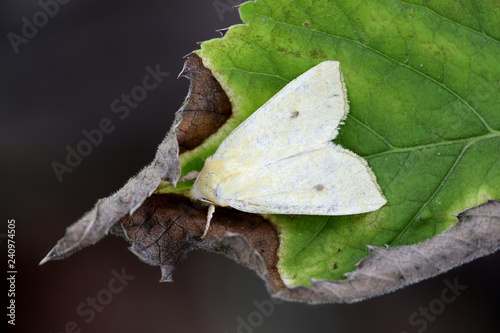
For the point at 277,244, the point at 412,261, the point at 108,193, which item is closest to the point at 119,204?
the point at 277,244

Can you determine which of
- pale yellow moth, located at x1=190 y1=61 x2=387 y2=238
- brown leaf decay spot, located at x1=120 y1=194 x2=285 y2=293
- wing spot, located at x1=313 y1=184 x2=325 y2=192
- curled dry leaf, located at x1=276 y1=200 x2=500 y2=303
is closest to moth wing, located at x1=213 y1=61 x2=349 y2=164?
pale yellow moth, located at x1=190 y1=61 x2=387 y2=238

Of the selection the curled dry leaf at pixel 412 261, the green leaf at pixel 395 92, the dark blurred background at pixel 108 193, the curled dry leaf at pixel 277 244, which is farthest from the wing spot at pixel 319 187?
the dark blurred background at pixel 108 193

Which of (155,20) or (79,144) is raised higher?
(155,20)

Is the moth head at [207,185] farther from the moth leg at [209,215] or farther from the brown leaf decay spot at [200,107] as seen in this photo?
the brown leaf decay spot at [200,107]

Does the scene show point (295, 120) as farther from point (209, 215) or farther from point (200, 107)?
point (209, 215)

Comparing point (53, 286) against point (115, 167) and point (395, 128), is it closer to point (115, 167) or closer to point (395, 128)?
point (115, 167)

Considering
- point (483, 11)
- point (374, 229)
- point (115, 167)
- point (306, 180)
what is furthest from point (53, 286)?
point (483, 11)
